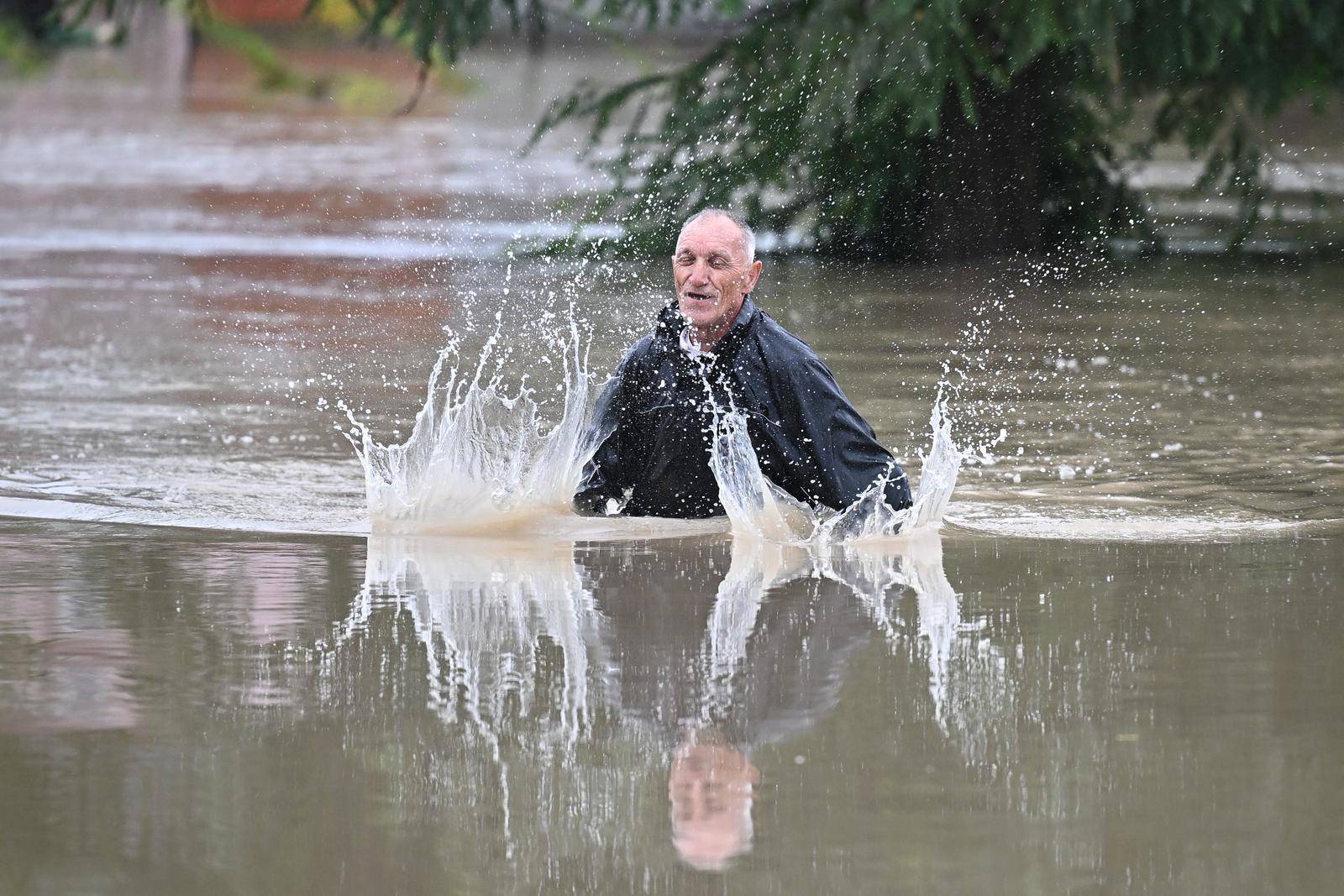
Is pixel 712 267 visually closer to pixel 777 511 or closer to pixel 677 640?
pixel 777 511

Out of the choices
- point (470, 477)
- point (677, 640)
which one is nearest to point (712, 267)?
point (470, 477)

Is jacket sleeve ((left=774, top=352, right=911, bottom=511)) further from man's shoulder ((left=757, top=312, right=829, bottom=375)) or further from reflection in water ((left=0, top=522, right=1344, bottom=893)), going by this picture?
reflection in water ((left=0, top=522, right=1344, bottom=893))

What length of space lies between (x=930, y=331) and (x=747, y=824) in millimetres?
9066

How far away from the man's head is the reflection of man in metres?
2.57

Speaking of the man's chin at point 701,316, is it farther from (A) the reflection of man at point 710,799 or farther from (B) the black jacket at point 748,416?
(A) the reflection of man at point 710,799

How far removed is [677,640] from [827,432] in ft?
5.30

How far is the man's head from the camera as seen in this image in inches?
303

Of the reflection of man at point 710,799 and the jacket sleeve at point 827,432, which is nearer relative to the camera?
the reflection of man at point 710,799

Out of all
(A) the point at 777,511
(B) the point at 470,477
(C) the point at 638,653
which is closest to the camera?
(C) the point at 638,653

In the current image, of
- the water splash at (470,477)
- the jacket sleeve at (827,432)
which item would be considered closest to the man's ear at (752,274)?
the jacket sleeve at (827,432)

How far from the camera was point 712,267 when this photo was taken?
7.73 meters

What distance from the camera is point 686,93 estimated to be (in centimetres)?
1623

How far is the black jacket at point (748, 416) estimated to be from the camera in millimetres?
7844

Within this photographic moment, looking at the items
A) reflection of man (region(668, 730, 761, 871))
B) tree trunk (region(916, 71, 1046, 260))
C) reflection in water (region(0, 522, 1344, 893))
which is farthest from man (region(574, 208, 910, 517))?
tree trunk (region(916, 71, 1046, 260))
